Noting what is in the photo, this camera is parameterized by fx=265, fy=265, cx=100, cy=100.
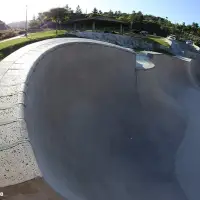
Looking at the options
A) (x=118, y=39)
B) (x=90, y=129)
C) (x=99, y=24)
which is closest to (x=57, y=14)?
(x=118, y=39)

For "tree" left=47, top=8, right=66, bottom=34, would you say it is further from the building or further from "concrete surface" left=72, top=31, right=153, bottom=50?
the building

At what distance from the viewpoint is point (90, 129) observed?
6316 millimetres

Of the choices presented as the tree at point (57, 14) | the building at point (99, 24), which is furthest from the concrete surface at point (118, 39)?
the building at point (99, 24)

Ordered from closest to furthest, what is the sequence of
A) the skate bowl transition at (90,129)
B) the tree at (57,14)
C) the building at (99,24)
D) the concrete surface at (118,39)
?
the skate bowl transition at (90,129) → the concrete surface at (118,39) → the tree at (57,14) → the building at (99,24)

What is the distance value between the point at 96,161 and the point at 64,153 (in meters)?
1.28

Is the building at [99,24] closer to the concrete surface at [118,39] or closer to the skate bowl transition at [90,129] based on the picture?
the concrete surface at [118,39]

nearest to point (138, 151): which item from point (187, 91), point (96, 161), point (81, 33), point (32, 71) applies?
point (96, 161)

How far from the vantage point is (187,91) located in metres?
13.2

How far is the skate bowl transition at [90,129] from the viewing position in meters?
2.62

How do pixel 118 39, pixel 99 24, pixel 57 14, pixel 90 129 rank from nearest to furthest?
pixel 90 129
pixel 118 39
pixel 57 14
pixel 99 24

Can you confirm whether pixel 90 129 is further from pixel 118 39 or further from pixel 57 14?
pixel 57 14

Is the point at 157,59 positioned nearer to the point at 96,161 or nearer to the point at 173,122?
the point at 173,122

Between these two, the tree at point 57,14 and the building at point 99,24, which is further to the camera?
the building at point 99,24

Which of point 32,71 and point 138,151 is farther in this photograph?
point 138,151
